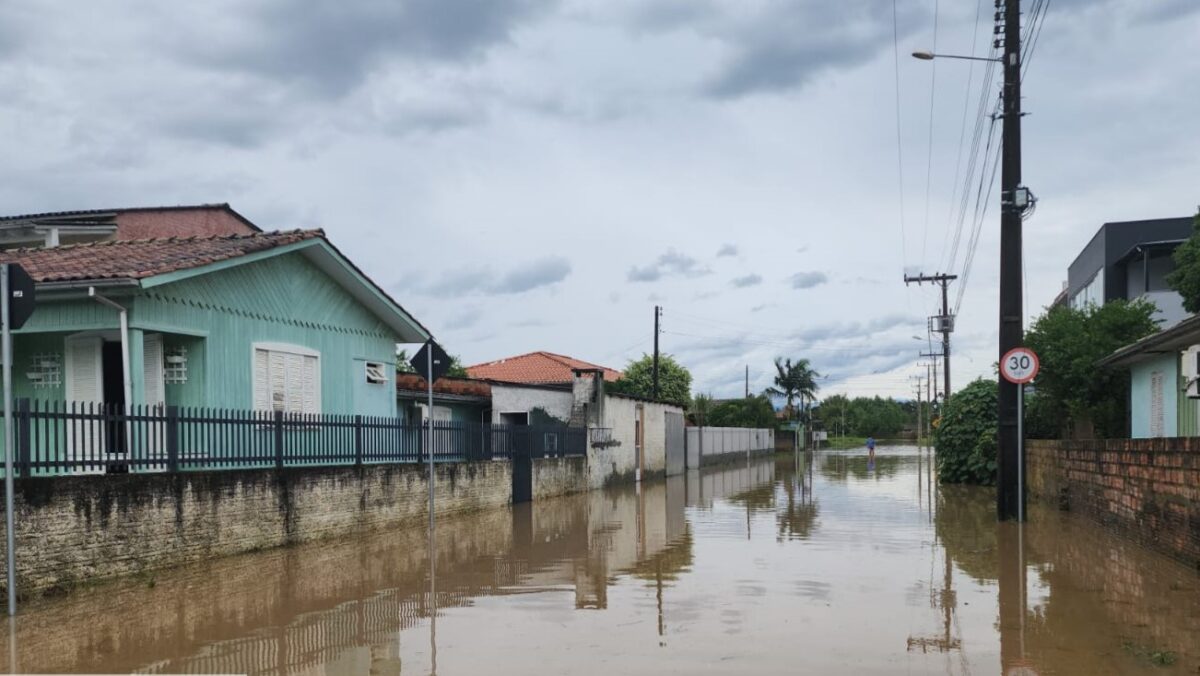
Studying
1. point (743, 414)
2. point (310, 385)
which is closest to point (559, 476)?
point (310, 385)

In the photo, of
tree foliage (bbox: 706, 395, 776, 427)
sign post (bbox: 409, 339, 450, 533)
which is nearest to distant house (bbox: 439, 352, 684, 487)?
sign post (bbox: 409, 339, 450, 533)

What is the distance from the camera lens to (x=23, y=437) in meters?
10.5

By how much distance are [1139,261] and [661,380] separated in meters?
28.1

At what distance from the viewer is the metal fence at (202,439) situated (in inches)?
443

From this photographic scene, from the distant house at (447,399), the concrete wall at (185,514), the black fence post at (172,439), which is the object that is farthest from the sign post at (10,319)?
the distant house at (447,399)

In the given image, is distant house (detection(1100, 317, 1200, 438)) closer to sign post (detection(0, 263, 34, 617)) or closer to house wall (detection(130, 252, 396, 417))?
sign post (detection(0, 263, 34, 617))

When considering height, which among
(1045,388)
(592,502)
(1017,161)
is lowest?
(592,502)

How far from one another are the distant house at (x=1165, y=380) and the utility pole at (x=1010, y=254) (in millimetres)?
2123

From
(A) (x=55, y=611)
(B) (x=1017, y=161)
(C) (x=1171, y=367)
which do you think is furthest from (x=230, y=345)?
(C) (x=1171, y=367)

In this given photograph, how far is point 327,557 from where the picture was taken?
13.7m

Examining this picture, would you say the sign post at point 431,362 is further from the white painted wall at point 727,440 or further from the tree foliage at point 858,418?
the tree foliage at point 858,418

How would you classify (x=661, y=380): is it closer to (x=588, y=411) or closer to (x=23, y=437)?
(x=588, y=411)

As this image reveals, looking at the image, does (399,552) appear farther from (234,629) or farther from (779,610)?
(779,610)

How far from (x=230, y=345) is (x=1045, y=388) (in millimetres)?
18048
